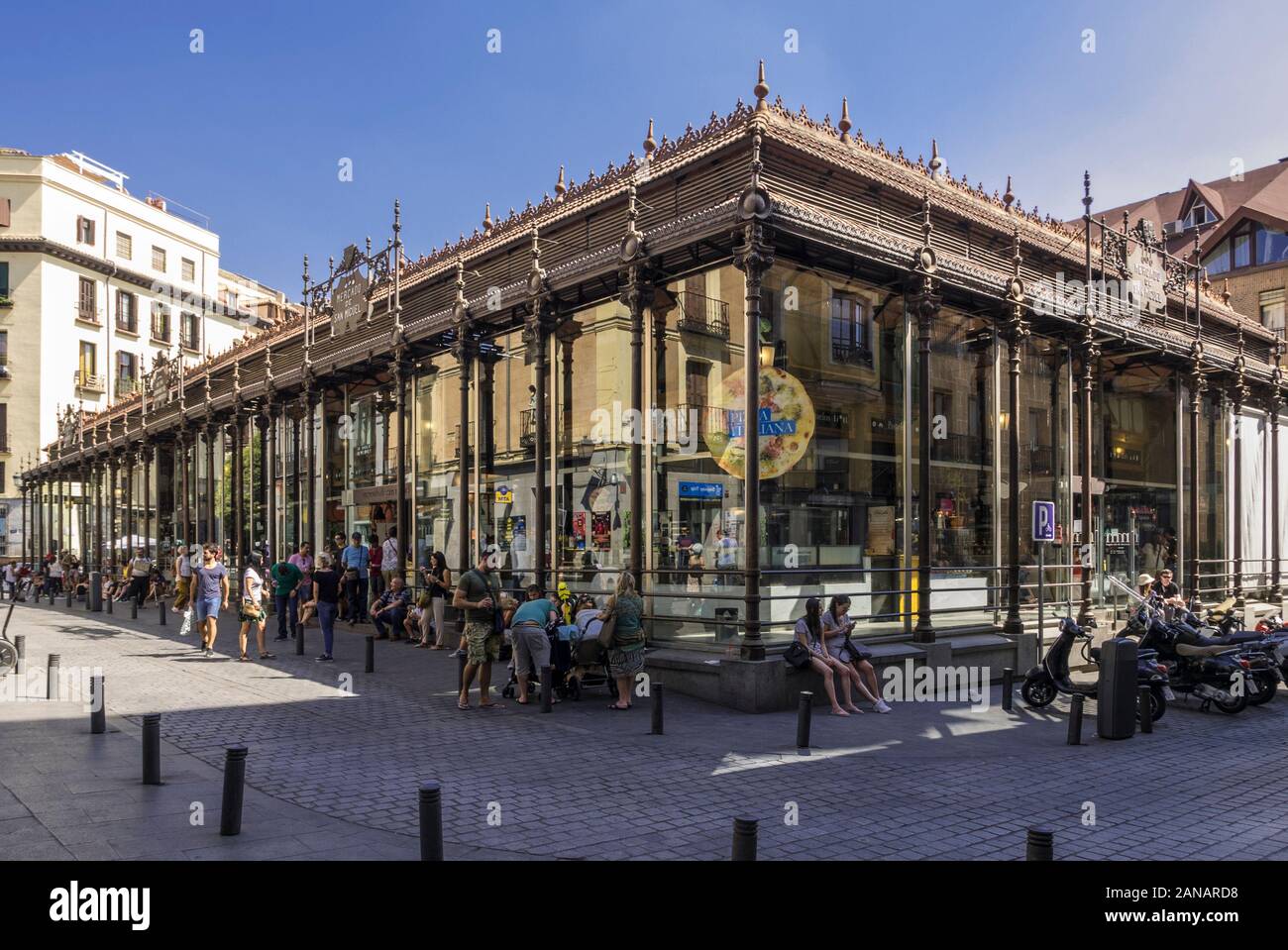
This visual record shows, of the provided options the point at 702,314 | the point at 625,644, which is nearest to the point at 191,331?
the point at 702,314

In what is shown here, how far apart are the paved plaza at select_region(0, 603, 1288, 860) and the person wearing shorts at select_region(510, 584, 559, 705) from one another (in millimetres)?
494

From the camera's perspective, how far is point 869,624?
1475 cm

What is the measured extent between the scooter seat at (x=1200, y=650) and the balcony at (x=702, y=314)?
767 centimetres

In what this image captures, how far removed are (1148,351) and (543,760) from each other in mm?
17952

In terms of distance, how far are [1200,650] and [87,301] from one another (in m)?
57.7

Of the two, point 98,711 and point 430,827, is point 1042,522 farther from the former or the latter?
point 98,711

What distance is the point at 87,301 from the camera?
178 ft

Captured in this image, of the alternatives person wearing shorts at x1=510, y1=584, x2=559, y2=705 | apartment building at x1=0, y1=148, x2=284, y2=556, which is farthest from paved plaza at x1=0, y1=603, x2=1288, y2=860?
apartment building at x1=0, y1=148, x2=284, y2=556

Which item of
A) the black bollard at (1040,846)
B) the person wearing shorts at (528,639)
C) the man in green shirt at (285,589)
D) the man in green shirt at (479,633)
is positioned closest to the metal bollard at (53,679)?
the man in green shirt at (285,589)

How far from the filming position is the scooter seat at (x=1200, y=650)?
13.2 metres

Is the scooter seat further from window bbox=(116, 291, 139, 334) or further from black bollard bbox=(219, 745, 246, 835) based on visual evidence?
window bbox=(116, 291, 139, 334)

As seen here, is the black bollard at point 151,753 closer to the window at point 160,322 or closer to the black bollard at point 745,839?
the black bollard at point 745,839

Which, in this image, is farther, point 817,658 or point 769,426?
A: point 769,426
